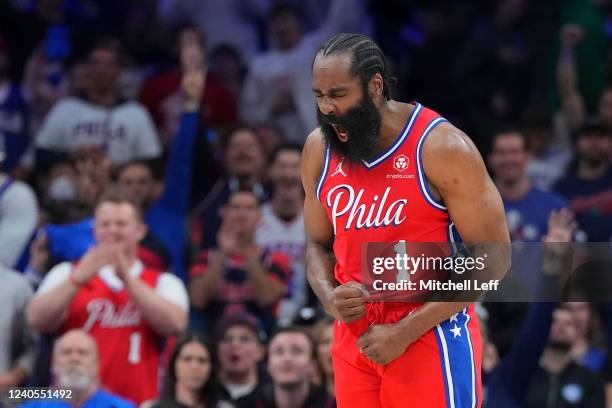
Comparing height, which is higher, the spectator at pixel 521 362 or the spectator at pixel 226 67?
the spectator at pixel 226 67

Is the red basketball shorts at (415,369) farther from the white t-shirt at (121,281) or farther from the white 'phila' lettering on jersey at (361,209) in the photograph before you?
the white t-shirt at (121,281)

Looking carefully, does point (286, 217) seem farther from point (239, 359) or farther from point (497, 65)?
point (497, 65)

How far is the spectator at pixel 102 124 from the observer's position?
343 inches

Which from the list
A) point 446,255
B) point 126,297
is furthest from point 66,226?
point 446,255

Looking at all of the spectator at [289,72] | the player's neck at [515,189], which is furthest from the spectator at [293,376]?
the spectator at [289,72]

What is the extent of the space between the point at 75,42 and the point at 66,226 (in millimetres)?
2547

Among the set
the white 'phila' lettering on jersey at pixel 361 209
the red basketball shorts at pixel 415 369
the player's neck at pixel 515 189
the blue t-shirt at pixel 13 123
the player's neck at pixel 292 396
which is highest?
the blue t-shirt at pixel 13 123

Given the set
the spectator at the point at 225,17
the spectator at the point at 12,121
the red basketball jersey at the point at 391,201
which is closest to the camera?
the red basketball jersey at the point at 391,201

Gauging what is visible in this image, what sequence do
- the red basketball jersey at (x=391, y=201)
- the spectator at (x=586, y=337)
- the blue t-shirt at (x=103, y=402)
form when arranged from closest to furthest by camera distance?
the red basketball jersey at (x=391, y=201), the blue t-shirt at (x=103, y=402), the spectator at (x=586, y=337)

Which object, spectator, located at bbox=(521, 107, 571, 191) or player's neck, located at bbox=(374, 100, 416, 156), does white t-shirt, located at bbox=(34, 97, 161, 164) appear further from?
player's neck, located at bbox=(374, 100, 416, 156)

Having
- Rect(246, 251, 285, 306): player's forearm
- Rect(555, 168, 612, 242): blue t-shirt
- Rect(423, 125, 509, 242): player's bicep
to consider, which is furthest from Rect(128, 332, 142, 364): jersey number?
Rect(555, 168, 612, 242): blue t-shirt

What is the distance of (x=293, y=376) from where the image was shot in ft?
21.4

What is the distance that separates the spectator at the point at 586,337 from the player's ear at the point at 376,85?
3218 millimetres

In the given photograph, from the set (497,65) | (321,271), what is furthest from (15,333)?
(497,65)
